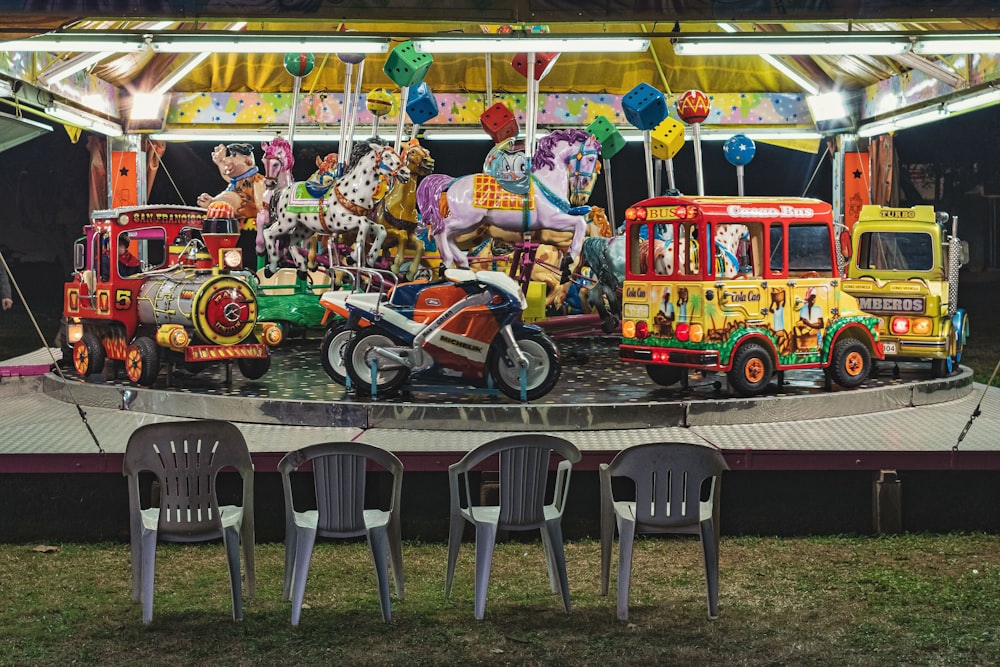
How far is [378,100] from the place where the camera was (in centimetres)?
1130

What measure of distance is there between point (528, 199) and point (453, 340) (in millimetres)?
3116

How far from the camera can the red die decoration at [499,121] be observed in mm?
11773

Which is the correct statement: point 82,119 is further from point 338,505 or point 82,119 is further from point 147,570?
point 338,505

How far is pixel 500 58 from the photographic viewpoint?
51.2ft

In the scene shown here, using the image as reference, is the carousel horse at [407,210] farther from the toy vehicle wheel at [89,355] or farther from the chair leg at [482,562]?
the chair leg at [482,562]

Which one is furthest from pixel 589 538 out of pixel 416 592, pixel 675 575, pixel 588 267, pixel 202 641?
→ pixel 588 267

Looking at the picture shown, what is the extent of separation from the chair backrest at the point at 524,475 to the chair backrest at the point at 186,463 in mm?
966

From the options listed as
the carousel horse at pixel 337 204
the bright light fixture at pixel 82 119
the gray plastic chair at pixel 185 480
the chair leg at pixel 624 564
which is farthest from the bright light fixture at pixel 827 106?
the gray plastic chair at pixel 185 480

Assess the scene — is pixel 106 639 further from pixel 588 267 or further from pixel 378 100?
pixel 588 267

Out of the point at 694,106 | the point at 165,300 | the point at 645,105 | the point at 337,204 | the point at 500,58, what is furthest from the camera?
the point at 500,58

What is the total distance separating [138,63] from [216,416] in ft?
26.8

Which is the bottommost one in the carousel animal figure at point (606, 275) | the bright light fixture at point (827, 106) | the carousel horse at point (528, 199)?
the carousel animal figure at point (606, 275)

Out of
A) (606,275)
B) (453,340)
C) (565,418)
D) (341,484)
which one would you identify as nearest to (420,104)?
(606,275)

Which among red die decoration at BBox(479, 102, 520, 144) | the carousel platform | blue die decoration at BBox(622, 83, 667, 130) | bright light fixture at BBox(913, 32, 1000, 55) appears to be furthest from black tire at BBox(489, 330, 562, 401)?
red die decoration at BBox(479, 102, 520, 144)
